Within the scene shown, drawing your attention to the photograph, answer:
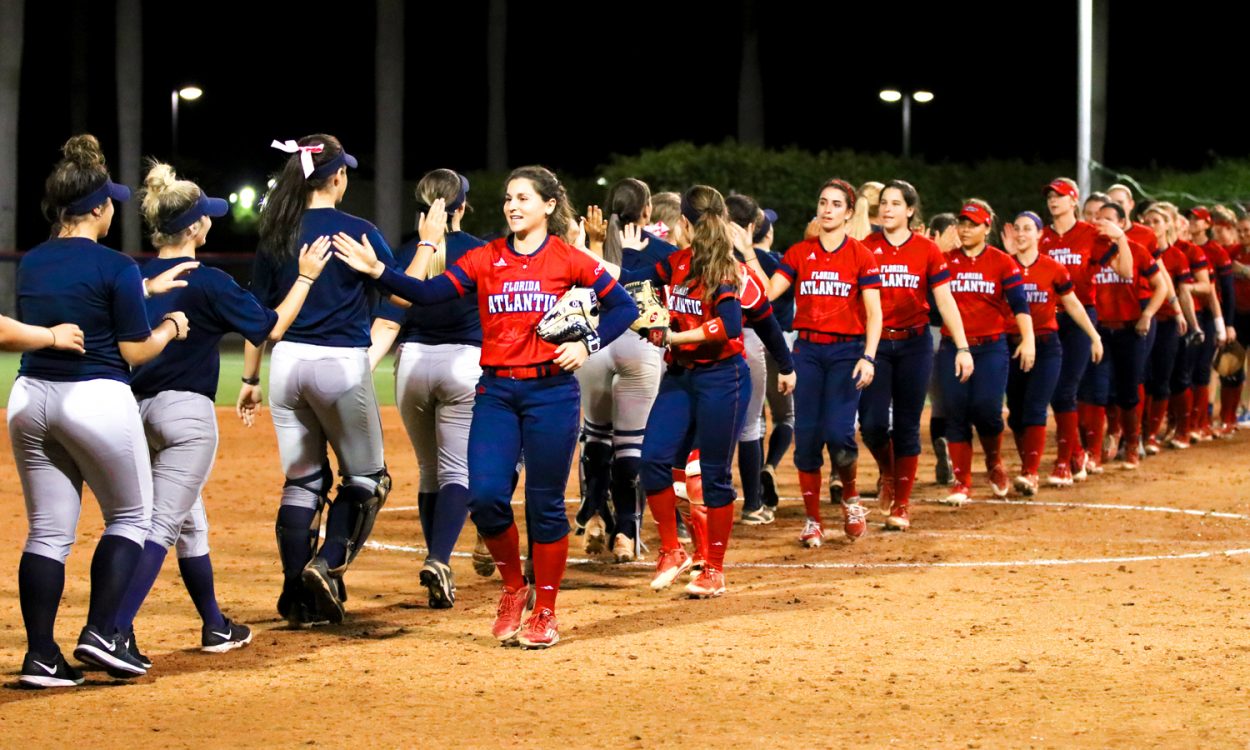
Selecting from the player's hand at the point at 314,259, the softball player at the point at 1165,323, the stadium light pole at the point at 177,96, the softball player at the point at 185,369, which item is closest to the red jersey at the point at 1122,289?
the softball player at the point at 1165,323

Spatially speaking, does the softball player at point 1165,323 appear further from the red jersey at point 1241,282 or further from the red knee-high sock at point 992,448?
the red knee-high sock at point 992,448

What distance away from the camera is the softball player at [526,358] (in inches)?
292

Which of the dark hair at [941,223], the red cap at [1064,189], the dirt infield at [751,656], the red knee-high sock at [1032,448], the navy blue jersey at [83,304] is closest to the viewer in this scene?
the dirt infield at [751,656]

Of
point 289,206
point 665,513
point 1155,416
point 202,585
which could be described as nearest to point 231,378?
point 1155,416

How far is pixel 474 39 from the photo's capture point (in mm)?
54125

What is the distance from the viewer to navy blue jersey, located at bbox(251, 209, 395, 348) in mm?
7711

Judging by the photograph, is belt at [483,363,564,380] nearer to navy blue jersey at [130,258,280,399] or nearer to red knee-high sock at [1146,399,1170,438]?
navy blue jersey at [130,258,280,399]

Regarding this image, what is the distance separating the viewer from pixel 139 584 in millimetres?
7035

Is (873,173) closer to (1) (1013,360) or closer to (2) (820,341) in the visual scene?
(1) (1013,360)

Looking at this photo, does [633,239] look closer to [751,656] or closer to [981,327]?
[751,656]

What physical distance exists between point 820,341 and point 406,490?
434cm

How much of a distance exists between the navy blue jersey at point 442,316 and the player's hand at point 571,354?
136cm

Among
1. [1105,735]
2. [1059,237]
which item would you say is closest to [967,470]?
[1059,237]

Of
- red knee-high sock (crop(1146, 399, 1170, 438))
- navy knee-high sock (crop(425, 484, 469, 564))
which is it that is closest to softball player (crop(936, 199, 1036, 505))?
red knee-high sock (crop(1146, 399, 1170, 438))
